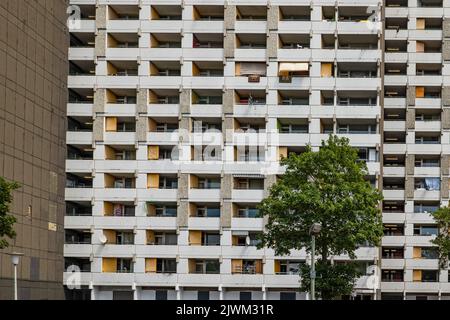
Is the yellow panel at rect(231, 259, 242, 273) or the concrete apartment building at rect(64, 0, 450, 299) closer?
the yellow panel at rect(231, 259, 242, 273)

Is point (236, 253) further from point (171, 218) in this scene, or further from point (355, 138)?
point (355, 138)

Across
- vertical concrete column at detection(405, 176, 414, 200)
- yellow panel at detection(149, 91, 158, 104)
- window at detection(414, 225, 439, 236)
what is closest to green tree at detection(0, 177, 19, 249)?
yellow panel at detection(149, 91, 158, 104)

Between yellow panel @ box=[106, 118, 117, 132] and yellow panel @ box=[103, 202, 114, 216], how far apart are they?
6.53 metres

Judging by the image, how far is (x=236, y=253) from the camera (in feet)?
241

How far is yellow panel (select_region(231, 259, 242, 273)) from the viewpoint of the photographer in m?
73.5

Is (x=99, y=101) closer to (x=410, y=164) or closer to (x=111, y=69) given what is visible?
(x=111, y=69)

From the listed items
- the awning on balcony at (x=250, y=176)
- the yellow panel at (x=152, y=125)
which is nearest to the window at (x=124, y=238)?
the yellow panel at (x=152, y=125)

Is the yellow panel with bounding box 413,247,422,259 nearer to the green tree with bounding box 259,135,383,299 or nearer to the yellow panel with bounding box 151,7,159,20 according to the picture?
the green tree with bounding box 259,135,383,299

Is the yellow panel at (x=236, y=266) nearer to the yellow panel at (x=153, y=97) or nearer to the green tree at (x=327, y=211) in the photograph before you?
the yellow panel at (x=153, y=97)

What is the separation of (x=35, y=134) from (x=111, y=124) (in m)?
10.7

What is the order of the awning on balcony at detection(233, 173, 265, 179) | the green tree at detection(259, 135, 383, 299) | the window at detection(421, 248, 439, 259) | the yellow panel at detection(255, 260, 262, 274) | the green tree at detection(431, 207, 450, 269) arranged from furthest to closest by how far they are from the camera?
the window at detection(421, 248, 439, 259) → the awning on balcony at detection(233, 173, 265, 179) → the yellow panel at detection(255, 260, 262, 274) → the green tree at detection(431, 207, 450, 269) → the green tree at detection(259, 135, 383, 299)

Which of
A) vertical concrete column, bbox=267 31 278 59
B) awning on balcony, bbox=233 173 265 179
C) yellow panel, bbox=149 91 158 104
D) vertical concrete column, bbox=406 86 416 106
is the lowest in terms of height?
awning on balcony, bbox=233 173 265 179

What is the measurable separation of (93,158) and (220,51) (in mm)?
14630
